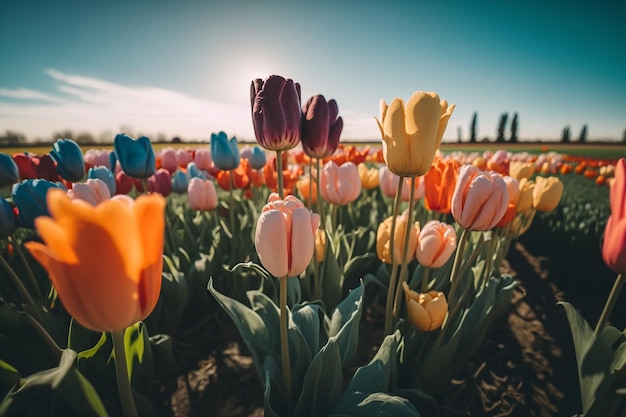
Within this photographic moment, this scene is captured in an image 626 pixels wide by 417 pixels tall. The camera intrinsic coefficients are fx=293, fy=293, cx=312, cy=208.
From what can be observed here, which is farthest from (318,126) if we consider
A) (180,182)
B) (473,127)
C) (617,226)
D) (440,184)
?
(473,127)

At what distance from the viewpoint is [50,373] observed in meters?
0.65

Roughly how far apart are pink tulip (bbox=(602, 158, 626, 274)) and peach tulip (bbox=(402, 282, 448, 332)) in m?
0.72

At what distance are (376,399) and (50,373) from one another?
3.45 feet

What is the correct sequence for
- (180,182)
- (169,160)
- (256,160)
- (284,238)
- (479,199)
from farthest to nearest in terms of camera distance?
(169,160)
(256,160)
(180,182)
(479,199)
(284,238)

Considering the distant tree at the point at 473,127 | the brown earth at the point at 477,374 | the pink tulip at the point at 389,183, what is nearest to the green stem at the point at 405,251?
the brown earth at the point at 477,374

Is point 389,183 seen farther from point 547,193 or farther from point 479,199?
point 479,199

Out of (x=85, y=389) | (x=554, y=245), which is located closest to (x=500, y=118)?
(x=554, y=245)

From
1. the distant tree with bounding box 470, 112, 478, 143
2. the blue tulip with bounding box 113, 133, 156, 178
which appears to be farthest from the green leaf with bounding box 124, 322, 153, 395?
the distant tree with bounding box 470, 112, 478, 143

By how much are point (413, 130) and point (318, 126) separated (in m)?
0.67

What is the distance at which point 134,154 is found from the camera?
2.15 meters

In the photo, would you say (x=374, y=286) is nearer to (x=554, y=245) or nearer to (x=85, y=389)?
(x=85, y=389)

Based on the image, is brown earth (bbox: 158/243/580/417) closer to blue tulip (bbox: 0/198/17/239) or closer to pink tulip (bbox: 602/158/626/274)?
pink tulip (bbox: 602/158/626/274)

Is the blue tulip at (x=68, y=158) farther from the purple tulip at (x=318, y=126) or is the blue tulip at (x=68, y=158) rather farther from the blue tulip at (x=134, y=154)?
the purple tulip at (x=318, y=126)

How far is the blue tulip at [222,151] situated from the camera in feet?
8.64
